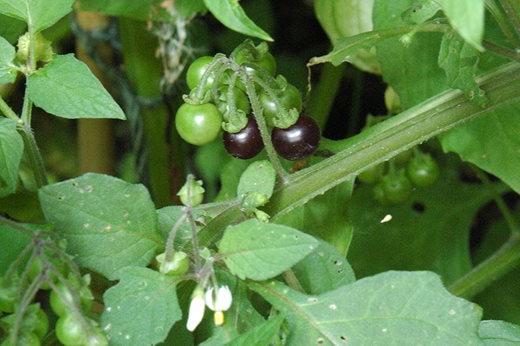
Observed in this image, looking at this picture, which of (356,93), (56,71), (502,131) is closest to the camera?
(56,71)

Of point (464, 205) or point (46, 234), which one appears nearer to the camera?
point (46, 234)

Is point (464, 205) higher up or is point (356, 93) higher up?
point (356, 93)

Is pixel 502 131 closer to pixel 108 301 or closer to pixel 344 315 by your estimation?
pixel 344 315

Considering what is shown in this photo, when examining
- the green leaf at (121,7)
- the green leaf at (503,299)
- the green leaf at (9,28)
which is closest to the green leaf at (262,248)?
the green leaf at (9,28)

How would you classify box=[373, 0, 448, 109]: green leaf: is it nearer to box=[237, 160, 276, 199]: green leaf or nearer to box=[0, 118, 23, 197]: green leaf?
box=[237, 160, 276, 199]: green leaf

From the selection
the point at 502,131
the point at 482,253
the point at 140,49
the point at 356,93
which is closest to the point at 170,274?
the point at 502,131
